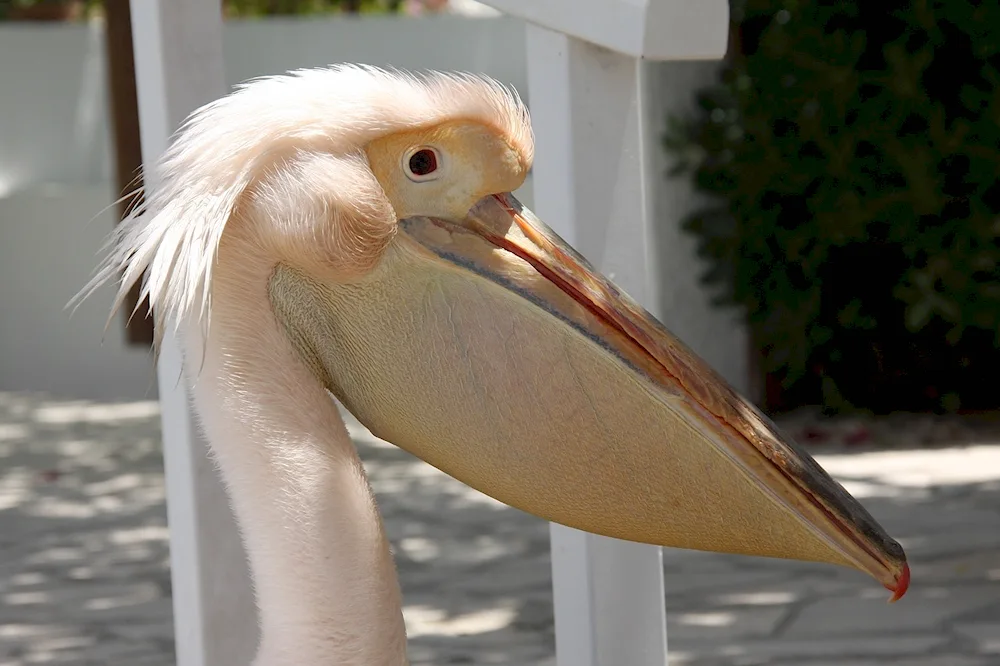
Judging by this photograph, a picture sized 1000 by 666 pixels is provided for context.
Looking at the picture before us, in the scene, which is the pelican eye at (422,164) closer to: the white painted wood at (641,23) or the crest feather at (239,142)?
the crest feather at (239,142)

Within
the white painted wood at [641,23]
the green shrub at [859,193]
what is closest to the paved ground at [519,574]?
the green shrub at [859,193]

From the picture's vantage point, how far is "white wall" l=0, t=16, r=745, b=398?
8906mm

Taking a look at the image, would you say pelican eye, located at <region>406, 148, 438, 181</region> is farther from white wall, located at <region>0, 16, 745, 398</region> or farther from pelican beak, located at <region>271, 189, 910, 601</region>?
white wall, located at <region>0, 16, 745, 398</region>

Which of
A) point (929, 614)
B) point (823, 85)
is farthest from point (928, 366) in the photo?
point (929, 614)

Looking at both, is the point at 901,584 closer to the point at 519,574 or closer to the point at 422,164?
the point at 422,164

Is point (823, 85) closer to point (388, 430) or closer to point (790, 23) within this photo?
point (790, 23)

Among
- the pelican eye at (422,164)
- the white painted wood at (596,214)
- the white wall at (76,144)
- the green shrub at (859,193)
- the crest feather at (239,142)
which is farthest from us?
the white wall at (76,144)

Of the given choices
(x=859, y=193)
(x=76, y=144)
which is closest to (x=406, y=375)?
(x=859, y=193)

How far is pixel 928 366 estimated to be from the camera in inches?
251

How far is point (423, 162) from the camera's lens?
1.70 meters

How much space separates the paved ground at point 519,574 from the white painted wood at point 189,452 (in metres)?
1.59

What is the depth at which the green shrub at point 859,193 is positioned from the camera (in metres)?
5.98

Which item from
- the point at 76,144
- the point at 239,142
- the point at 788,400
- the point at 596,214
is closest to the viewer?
the point at 239,142

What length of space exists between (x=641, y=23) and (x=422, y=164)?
1.58 feet
